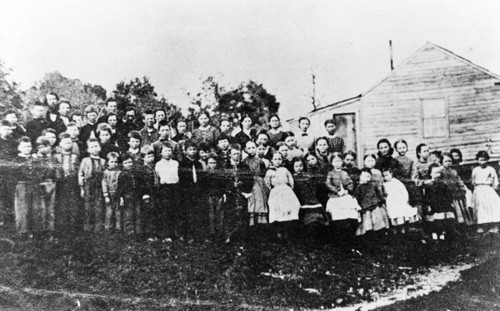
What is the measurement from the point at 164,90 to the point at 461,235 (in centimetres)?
521

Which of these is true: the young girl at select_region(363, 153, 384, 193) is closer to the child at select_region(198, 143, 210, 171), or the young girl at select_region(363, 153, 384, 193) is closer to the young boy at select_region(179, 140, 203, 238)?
the child at select_region(198, 143, 210, 171)

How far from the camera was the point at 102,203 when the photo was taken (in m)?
6.02

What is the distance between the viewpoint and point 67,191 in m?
5.99

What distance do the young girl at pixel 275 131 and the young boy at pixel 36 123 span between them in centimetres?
325

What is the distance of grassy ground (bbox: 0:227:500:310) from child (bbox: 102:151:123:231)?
0.18 meters

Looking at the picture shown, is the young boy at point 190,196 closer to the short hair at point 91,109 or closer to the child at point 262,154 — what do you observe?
the child at point 262,154

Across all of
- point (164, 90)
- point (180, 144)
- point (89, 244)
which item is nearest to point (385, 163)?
point (180, 144)

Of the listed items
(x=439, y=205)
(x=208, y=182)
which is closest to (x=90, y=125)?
(x=208, y=182)

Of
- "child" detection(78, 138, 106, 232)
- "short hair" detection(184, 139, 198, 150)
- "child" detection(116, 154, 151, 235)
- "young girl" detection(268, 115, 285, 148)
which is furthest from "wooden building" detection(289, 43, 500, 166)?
"child" detection(78, 138, 106, 232)

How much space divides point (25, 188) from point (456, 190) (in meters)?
6.17

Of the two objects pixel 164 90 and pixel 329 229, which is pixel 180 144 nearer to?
pixel 164 90

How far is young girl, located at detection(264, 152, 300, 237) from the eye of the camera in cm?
625

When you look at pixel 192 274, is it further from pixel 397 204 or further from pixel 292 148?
pixel 397 204

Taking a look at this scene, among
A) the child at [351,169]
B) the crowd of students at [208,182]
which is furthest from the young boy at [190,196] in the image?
the child at [351,169]
